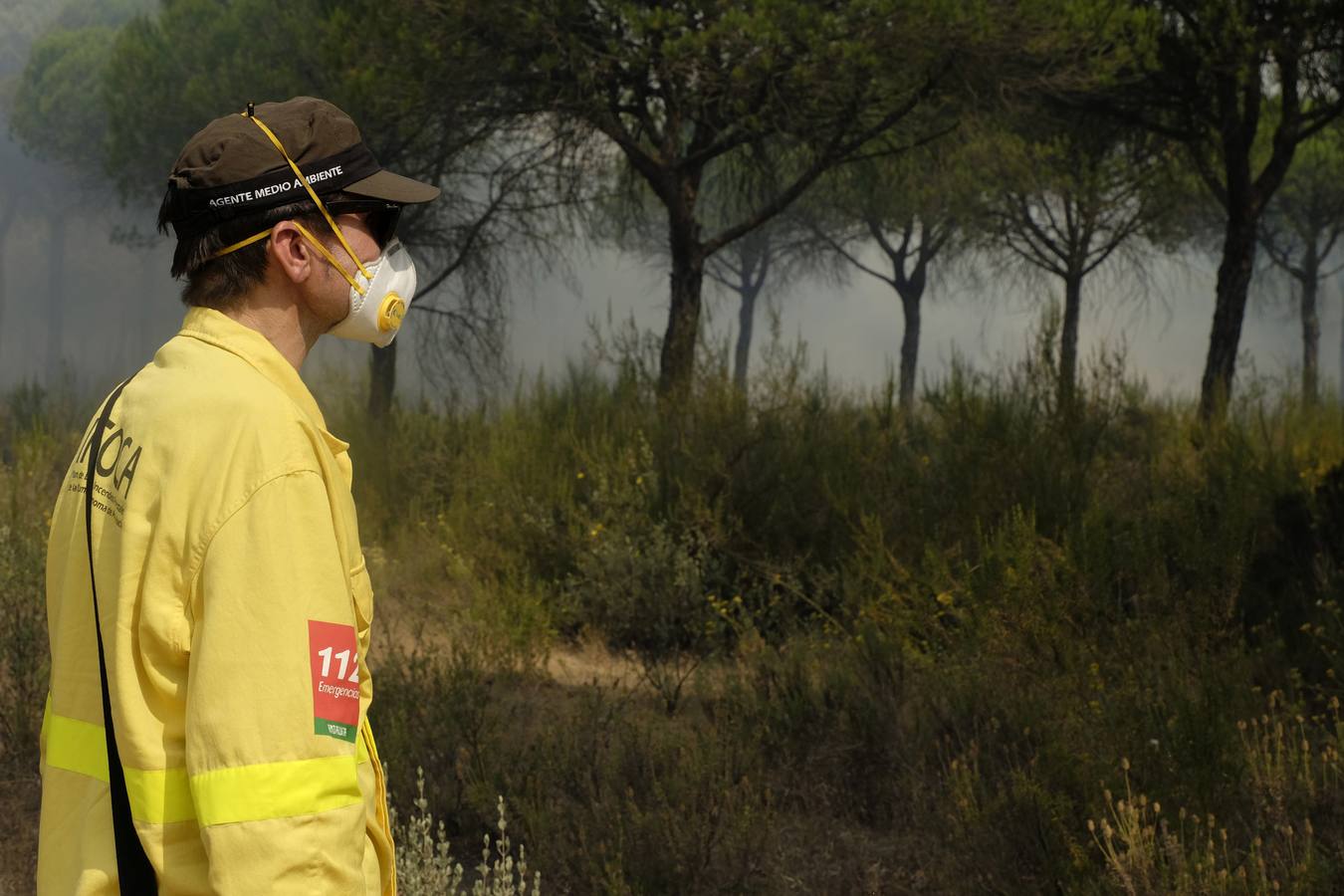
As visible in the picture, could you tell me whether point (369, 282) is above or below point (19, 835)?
above

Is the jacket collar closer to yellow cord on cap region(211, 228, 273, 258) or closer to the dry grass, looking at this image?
yellow cord on cap region(211, 228, 273, 258)

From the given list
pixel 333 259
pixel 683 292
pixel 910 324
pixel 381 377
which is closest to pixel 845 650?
pixel 333 259

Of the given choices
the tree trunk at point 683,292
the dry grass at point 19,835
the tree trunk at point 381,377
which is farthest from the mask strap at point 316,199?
the tree trunk at point 381,377

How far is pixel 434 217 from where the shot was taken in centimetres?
1600

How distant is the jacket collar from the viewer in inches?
63.3

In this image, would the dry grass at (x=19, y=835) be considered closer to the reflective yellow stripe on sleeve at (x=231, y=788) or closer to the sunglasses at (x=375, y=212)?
→ the reflective yellow stripe on sleeve at (x=231, y=788)

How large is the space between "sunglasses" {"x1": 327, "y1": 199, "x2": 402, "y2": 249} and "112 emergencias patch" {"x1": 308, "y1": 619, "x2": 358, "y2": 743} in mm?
546

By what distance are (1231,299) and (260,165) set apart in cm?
1284

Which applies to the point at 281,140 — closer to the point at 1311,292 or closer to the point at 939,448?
the point at 939,448

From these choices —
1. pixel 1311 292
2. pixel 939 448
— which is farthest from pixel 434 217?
pixel 1311 292

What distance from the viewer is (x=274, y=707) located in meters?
1.42

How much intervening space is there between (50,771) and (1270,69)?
13351mm

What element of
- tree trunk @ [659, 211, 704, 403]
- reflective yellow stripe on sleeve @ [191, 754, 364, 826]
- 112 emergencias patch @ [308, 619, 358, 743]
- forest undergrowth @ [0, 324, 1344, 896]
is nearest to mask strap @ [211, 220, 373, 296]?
112 emergencias patch @ [308, 619, 358, 743]

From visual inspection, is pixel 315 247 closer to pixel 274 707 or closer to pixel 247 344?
pixel 247 344
